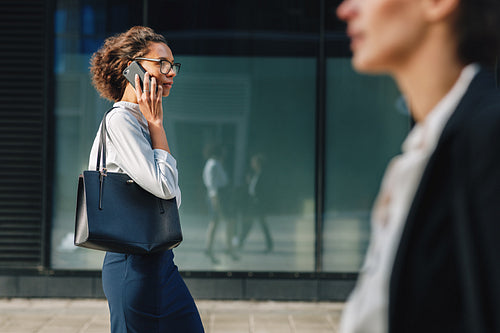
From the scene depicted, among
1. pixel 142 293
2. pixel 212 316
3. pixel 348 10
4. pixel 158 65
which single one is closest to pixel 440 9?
pixel 348 10

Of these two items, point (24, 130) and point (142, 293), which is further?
point (24, 130)

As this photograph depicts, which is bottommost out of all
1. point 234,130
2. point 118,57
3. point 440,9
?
point 440,9

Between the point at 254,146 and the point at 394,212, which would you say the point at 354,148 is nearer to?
the point at 254,146

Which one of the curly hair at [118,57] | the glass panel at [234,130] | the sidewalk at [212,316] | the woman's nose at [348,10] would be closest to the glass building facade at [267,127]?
the glass panel at [234,130]

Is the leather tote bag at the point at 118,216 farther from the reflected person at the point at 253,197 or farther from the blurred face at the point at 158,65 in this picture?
the reflected person at the point at 253,197

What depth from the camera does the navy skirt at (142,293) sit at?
104 inches

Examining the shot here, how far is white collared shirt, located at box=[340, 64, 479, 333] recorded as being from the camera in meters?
0.91

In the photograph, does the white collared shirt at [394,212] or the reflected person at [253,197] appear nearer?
the white collared shirt at [394,212]

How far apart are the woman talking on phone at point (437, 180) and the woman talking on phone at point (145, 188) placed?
1.71 meters

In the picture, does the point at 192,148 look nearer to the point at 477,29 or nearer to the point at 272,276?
the point at 272,276

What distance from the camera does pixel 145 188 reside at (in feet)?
8.66

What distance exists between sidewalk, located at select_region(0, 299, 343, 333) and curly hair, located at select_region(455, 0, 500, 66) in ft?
16.9

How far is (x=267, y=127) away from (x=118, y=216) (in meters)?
4.77

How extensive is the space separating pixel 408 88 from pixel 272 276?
20.7ft
